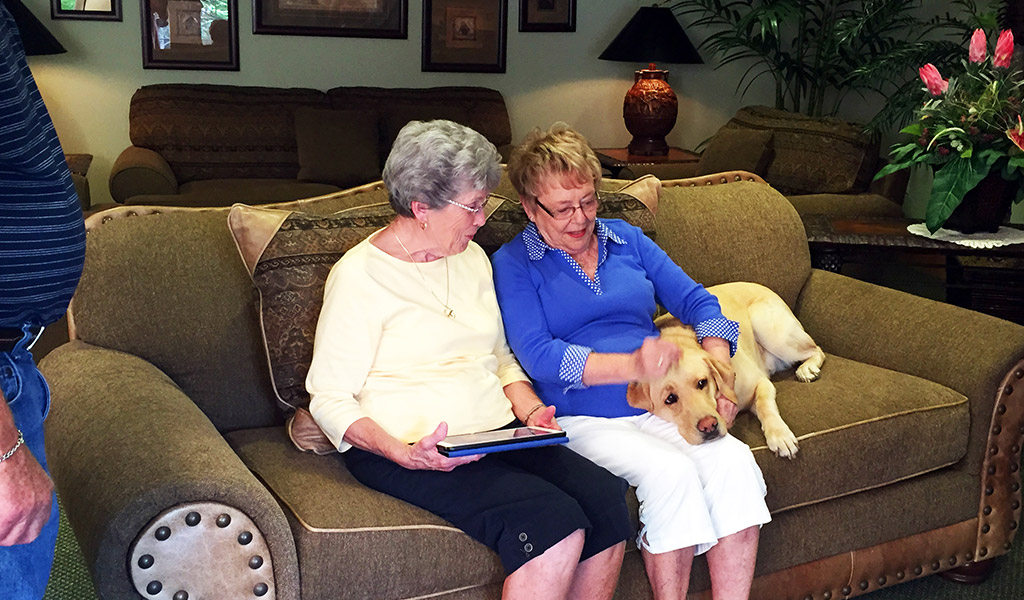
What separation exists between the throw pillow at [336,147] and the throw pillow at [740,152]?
5.25 ft

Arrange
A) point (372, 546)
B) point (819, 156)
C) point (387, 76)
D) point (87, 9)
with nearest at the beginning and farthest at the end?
point (372, 546), point (819, 156), point (87, 9), point (387, 76)

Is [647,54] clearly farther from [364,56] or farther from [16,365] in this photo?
[16,365]

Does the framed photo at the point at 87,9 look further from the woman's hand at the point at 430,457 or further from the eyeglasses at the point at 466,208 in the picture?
the woman's hand at the point at 430,457

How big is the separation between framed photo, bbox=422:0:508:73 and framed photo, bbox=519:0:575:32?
0.12 m

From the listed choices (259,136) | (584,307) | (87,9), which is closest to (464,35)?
(259,136)

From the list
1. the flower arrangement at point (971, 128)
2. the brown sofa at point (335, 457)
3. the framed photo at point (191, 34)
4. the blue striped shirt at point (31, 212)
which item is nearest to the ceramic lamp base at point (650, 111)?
the framed photo at point (191, 34)

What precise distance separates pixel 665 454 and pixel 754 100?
456cm

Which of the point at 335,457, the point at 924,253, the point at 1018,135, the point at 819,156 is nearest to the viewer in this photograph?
the point at 335,457

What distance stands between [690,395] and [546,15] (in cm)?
412

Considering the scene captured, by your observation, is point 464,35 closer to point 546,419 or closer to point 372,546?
point 546,419

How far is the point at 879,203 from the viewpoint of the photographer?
13.0 ft

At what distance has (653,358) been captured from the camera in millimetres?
1849

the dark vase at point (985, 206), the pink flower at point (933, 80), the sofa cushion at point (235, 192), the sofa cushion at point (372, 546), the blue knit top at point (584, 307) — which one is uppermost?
the pink flower at point (933, 80)

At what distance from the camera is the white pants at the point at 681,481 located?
178 centimetres
